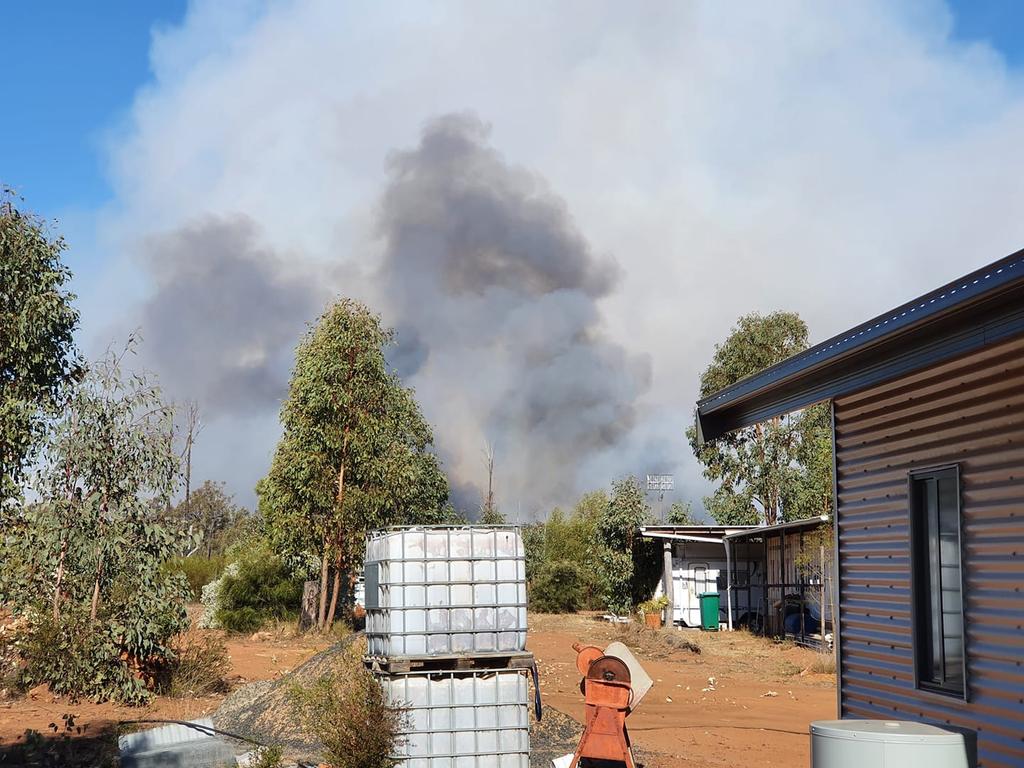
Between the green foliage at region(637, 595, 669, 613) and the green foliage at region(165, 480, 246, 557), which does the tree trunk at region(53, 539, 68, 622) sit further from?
the green foliage at region(165, 480, 246, 557)

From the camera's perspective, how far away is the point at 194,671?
1817cm

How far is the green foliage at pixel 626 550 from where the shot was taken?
36.6 meters

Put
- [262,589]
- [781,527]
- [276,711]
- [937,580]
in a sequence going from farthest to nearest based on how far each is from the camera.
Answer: [262,589] → [781,527] → [276,711] → [937,580]

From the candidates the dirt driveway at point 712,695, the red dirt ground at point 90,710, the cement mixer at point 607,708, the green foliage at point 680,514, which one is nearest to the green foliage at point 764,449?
the green foliage at point 680,514

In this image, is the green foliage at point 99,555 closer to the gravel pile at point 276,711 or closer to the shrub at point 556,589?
the gravel pile at point 276,711

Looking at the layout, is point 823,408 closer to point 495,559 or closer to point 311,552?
point 311,552

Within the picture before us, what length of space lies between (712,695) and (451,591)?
34.0 feet

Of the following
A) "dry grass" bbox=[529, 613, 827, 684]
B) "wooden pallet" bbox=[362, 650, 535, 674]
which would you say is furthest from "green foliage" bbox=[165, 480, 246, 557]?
"wooden pallet" bbox=[362, 650, 535, 674]

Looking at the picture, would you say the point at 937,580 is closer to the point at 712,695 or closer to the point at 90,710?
the point at 712,695

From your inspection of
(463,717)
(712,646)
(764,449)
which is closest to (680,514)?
(764,449)

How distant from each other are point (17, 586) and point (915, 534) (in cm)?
1372

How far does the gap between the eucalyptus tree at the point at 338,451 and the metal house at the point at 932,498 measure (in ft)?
66.7

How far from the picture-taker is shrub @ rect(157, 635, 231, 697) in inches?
699

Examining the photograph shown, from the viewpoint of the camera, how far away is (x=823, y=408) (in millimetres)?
43094
